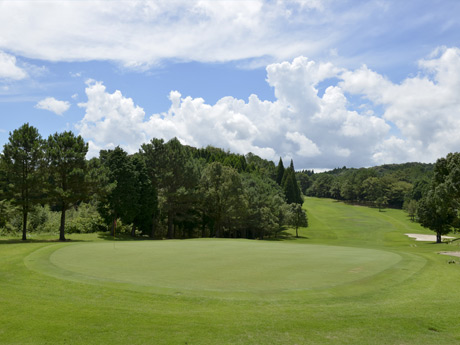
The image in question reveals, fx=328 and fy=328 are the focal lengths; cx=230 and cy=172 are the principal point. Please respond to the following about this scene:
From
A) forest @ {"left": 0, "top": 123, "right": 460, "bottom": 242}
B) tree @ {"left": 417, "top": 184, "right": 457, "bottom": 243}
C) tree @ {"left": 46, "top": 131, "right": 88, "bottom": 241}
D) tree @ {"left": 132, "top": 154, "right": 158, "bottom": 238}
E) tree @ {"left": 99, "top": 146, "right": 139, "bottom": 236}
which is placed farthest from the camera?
tree @ {"left": 417, "top": 184, "right": 457, "bottom": 243}

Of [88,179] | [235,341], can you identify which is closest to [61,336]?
[235,341]

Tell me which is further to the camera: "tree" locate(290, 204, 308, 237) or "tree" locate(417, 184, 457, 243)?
"tree" locate(290, 204, 308, 237)

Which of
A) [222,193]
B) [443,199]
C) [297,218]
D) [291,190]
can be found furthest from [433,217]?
[291,190]

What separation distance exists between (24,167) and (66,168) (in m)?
4.28

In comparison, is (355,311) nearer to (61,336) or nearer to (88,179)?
(61,336)

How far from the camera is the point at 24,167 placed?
3719 centimetres

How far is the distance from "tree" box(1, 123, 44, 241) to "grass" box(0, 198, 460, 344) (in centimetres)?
2009

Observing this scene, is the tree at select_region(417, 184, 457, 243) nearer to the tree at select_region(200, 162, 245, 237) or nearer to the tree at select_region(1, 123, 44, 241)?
the tree at select_region(200, 162, 245, 237)

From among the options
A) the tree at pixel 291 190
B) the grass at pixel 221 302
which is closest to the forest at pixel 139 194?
the grass at pixel 221 302

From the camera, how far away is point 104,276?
14.6m

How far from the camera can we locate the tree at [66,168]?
1517 inches

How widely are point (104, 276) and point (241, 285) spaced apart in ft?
20.2

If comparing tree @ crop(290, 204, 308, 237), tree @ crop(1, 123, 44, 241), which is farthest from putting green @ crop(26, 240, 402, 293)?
tree @ crop(290, 204, 308, 237)

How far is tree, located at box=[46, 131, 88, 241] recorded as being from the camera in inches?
1517
